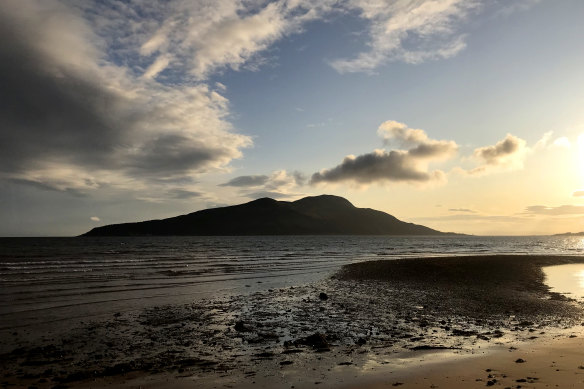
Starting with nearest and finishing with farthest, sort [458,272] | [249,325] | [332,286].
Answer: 1. [249,325]
2. [332,286]
3. [458,272]

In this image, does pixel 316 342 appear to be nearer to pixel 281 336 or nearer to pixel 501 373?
pixel 281 336

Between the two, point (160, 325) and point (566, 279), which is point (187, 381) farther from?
point (566, 279)

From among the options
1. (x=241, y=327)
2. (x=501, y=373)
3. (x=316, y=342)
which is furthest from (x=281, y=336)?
(x=501, y=373)

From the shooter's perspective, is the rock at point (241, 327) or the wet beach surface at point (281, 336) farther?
the rock at point (241, 327)

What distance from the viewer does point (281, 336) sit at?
1451cm

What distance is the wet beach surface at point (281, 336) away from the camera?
1050cm

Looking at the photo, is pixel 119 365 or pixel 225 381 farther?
pixel 119 365

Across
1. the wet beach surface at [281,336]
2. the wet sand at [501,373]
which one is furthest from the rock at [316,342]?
the wet sand at [501,373]

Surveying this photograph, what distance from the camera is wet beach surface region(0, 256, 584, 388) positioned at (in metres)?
10.5

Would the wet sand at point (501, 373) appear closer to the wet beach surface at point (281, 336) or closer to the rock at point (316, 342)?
the wet beach surface at point (281, 336)

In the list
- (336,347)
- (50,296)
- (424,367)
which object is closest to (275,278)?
(50,296)

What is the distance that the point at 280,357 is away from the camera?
11820 millimetres

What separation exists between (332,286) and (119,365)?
20.7 meters

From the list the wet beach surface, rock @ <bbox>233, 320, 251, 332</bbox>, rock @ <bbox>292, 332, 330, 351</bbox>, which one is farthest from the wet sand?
rock @ <bbox>233, 320, 251, 332</bbox>
